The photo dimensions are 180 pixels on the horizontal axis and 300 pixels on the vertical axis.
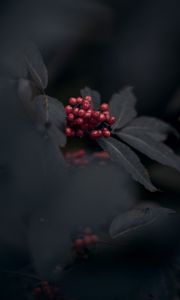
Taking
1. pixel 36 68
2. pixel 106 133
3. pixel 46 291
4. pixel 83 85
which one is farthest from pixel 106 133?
pixel 83 85

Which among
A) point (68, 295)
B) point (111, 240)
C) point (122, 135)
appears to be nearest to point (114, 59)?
point (122, 135)

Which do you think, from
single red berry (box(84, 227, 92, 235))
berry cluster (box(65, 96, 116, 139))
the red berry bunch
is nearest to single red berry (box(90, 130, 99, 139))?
berry cluster (box(65, 96, 116, 139))

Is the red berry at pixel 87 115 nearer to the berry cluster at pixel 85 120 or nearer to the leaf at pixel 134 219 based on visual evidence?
the berry cluster at pixel 85 120

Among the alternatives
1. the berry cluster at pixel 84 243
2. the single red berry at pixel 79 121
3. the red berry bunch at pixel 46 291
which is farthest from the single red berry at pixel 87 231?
the single red berry at pixel 79 121

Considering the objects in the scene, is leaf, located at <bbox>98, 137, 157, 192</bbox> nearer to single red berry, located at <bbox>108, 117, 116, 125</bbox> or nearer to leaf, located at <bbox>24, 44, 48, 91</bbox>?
single red berry, located at <bbox>108, 117, 116, 125</bbox>

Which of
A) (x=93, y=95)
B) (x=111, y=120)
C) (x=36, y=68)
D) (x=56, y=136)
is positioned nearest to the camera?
(x=56, y=136)

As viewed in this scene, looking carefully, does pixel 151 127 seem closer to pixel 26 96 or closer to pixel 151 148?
pixel 151 148
